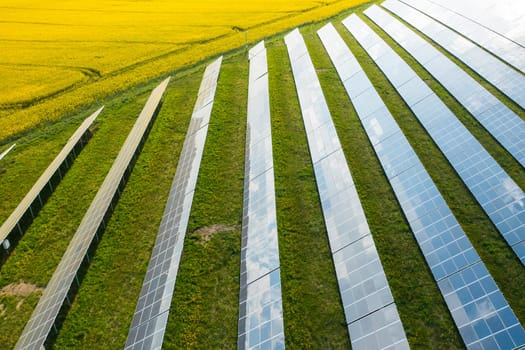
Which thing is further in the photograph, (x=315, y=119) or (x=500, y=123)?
(x=315, y=119)

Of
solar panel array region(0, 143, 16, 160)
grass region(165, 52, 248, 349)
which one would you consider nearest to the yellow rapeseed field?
solar panel array region(0, 143, 16, 160)

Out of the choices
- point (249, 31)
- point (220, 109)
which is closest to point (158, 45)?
Result: point (249, 31)

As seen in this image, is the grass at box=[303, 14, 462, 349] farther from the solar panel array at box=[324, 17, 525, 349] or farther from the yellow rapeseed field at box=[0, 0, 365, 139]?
the yellow rapeseed field at box=[0, 0, 365, 139]

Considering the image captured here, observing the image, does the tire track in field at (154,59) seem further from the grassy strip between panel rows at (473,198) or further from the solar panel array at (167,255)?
the grassy strip between panel rows at (473,198)

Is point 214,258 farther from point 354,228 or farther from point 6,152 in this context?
point 6,152

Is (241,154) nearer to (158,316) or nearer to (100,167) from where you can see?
(100,167)
